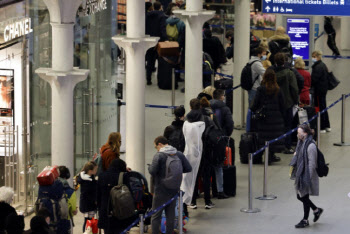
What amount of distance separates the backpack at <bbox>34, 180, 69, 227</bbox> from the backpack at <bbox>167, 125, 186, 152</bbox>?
2.98 meters

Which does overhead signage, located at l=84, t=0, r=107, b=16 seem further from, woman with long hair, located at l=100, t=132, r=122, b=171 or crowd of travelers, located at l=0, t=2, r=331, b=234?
woman with long hair, located at l=100, t=132, r=122, b=171

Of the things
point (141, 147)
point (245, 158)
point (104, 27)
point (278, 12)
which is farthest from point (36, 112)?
point (278, 12)

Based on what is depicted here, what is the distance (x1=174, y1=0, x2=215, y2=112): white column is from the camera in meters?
18.8

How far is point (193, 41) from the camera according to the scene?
19.0 m

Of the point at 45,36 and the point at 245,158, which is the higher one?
the point at 45,36

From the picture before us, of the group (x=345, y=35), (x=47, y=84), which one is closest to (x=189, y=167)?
(x=47, y=84)

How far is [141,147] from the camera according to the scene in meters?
16.7

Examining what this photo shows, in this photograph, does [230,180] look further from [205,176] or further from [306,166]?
[306,166]

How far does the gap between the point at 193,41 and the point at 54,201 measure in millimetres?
6835

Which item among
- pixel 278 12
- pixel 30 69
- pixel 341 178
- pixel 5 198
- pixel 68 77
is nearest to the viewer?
pixel 5 198

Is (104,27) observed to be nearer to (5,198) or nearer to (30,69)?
(30,69)

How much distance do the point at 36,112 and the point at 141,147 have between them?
5.56 feet

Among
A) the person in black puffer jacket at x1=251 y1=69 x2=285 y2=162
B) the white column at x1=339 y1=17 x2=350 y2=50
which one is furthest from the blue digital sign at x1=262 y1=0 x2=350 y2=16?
the white column at x1=339 y1=17 x2=350 y2=50

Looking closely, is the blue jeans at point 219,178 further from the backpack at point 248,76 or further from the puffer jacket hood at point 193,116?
the backpack at point 248,76
